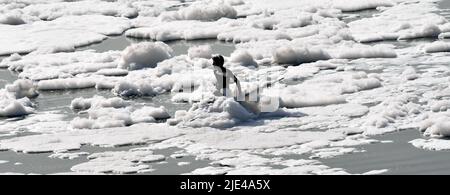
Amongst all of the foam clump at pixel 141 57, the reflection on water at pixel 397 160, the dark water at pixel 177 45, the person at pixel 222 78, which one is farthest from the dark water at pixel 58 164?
the dark water at pixel 177 45

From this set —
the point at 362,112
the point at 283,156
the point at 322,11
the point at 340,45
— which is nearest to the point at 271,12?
the point at 322,11

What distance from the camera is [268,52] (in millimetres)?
17547

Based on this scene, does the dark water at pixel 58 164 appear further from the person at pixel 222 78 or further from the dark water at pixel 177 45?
the dark water at pixel 177 45

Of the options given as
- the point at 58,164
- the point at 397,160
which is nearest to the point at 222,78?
the point at 58,164

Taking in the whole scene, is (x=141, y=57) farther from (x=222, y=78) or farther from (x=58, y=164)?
(x=58, y=164)

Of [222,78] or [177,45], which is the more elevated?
[177,45]

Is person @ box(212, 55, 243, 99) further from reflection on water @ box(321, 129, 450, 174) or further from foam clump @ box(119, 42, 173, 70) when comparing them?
foam clump @ box(119, 42, 173, 70)

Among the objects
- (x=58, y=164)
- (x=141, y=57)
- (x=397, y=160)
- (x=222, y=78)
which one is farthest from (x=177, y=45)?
(x=397, y=160)

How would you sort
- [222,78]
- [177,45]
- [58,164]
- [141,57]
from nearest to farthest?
[58,164], [222,78], [141,57], [177,45]

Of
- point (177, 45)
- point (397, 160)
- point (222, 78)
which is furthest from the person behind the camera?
point (177, 45)

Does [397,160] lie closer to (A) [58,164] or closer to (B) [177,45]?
(A) [58,164]

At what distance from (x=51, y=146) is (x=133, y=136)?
973mm

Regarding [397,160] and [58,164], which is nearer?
[397,160]

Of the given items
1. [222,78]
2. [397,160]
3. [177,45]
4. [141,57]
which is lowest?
[397,160]
